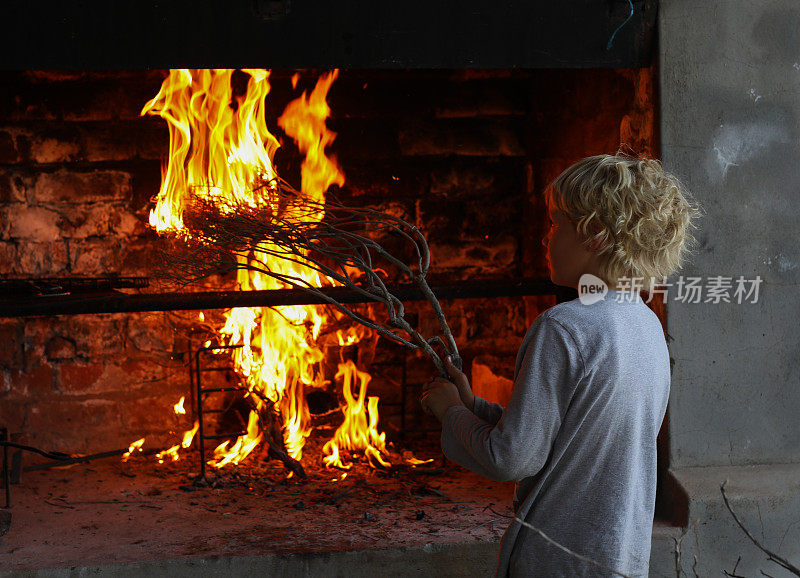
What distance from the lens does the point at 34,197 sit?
3.61 metres

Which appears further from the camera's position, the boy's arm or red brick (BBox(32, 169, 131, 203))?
red brick (BBox(32, 169, 131, 203))

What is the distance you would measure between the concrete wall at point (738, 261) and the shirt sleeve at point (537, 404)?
1.34 m

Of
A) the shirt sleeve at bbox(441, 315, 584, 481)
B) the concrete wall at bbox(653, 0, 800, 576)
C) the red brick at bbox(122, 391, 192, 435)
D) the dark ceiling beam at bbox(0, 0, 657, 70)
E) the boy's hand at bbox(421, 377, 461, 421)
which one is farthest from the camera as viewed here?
the red brick at bbox(122, 391, 192, 435)

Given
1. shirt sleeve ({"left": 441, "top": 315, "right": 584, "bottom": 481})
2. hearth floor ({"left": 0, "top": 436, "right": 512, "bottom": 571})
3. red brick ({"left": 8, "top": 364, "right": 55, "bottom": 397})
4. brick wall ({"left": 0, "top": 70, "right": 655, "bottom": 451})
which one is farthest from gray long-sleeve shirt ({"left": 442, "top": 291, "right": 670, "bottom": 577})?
red brick ({"left": 8, "top": 364, "right": 55, "bottom": 397})

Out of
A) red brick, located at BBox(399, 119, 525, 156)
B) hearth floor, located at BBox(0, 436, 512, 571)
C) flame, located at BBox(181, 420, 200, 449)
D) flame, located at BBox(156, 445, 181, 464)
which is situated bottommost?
hearth floor, located at BBox(0, 436, 512, 571)

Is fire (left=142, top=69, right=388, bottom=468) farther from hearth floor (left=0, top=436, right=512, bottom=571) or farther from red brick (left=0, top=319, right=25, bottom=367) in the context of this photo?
red brick (left=0, top=319, right=25, bottom=367)

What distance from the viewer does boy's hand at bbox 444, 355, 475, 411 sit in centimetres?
199

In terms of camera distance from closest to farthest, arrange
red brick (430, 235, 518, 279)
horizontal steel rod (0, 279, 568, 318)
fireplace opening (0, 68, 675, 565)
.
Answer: horizontal steel rod (0, 279, 568, 318) < fireplace opening (0, 68, 675, 565) < red brick (430, 235, 518, 279)

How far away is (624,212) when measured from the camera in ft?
5.57

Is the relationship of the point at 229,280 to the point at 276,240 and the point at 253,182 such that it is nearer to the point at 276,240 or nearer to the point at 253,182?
the point at 253,182

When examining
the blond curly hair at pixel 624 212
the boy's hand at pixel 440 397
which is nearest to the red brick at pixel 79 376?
the boy's hand at pixel 440 397

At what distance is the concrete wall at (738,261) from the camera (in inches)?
111

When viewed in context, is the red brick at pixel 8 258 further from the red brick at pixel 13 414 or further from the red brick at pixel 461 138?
the red brick at pixel 461 138

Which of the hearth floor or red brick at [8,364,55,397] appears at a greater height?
red brick at [8,364,55,397]
